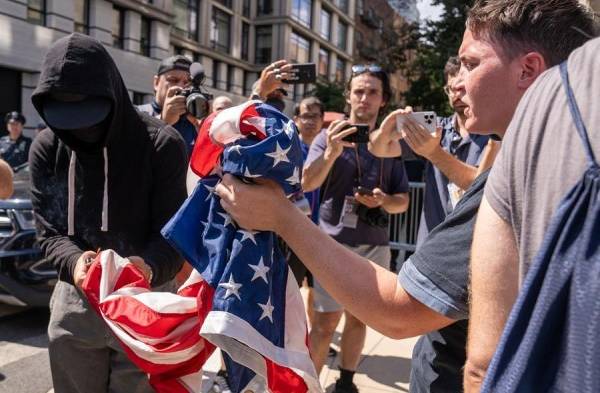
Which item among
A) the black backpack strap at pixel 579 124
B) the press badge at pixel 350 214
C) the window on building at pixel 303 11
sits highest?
the window on building at pixel 303 11

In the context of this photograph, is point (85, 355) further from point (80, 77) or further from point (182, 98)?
point (182, 98)

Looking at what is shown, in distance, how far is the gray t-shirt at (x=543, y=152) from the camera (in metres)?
0.77

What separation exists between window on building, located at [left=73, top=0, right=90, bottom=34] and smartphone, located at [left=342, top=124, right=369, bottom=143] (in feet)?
56.8

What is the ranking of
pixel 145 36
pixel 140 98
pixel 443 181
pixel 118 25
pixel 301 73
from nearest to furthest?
1. pixel 443 181
2. pixel 301 73
3. pixel 118 25
4. pixel 140 98
5. pixel 145 36

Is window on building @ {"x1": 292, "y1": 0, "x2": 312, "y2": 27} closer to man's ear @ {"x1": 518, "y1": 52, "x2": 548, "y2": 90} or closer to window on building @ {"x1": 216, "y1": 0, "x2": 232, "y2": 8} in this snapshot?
window on building @ {"x1": 216, "y1": 0, "x2": 232, "y2": 8}

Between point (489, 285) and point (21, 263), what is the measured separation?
14.4 feet

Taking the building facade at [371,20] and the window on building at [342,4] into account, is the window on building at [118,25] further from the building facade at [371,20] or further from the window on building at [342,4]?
the building facade at [371,20]

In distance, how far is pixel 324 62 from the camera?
4075cm

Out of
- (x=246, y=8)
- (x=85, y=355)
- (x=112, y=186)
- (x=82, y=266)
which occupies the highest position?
(x=246, y=8)

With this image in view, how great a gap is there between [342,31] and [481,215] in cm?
4561

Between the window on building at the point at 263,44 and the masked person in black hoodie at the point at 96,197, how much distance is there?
32693 millimetres

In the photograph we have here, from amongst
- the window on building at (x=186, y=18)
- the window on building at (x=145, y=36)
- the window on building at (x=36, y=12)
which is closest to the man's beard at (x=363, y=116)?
the window on building at (x=36, y=12)

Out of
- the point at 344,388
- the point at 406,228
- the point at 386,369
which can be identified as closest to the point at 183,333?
the point at 344,388

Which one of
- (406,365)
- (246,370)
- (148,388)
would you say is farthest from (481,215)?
(406,365)
